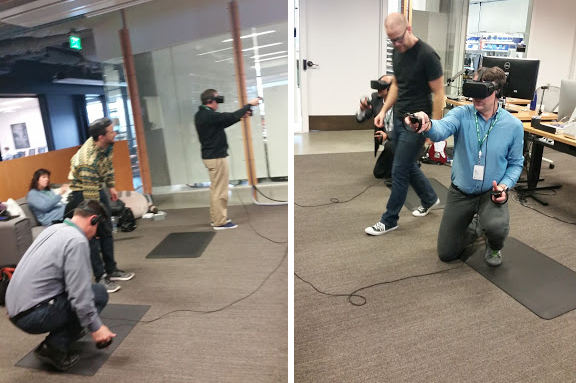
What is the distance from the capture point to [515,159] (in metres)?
2.16

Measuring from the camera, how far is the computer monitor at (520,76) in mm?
3482

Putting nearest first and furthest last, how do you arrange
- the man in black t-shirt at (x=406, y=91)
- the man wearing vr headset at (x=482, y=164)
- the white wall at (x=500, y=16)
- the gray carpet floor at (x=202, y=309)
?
the gray carpet floor at (x=202, y=309), the man wearing vr headset at (x=482, y=164), the man in black t-shirt at (x=406, y=91), the white wall at (x=500, y=16)

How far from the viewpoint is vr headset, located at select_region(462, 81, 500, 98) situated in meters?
1.99

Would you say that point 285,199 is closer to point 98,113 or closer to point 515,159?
point 98,113

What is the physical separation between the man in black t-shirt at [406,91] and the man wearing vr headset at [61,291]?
Answer: 209 cm

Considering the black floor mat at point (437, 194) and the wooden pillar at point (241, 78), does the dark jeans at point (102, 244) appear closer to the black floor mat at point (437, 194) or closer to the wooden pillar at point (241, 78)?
the wooden pillar at point (241, 78)

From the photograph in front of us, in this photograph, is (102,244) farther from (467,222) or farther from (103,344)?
(467,222)

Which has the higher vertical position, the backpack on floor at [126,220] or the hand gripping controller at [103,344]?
the backpack on floor at [126,220]

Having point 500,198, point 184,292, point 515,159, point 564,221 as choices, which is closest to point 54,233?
point 184,292

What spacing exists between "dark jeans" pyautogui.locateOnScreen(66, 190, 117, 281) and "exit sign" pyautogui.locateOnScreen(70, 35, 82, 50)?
0.27 m

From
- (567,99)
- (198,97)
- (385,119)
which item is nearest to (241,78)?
(198,97)

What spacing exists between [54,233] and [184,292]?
0.43m

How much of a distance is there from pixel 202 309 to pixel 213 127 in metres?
0.63

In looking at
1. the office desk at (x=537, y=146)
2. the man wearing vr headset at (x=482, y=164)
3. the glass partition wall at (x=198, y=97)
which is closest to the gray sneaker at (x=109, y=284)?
the glass partition wall at (x=198, y=97)
